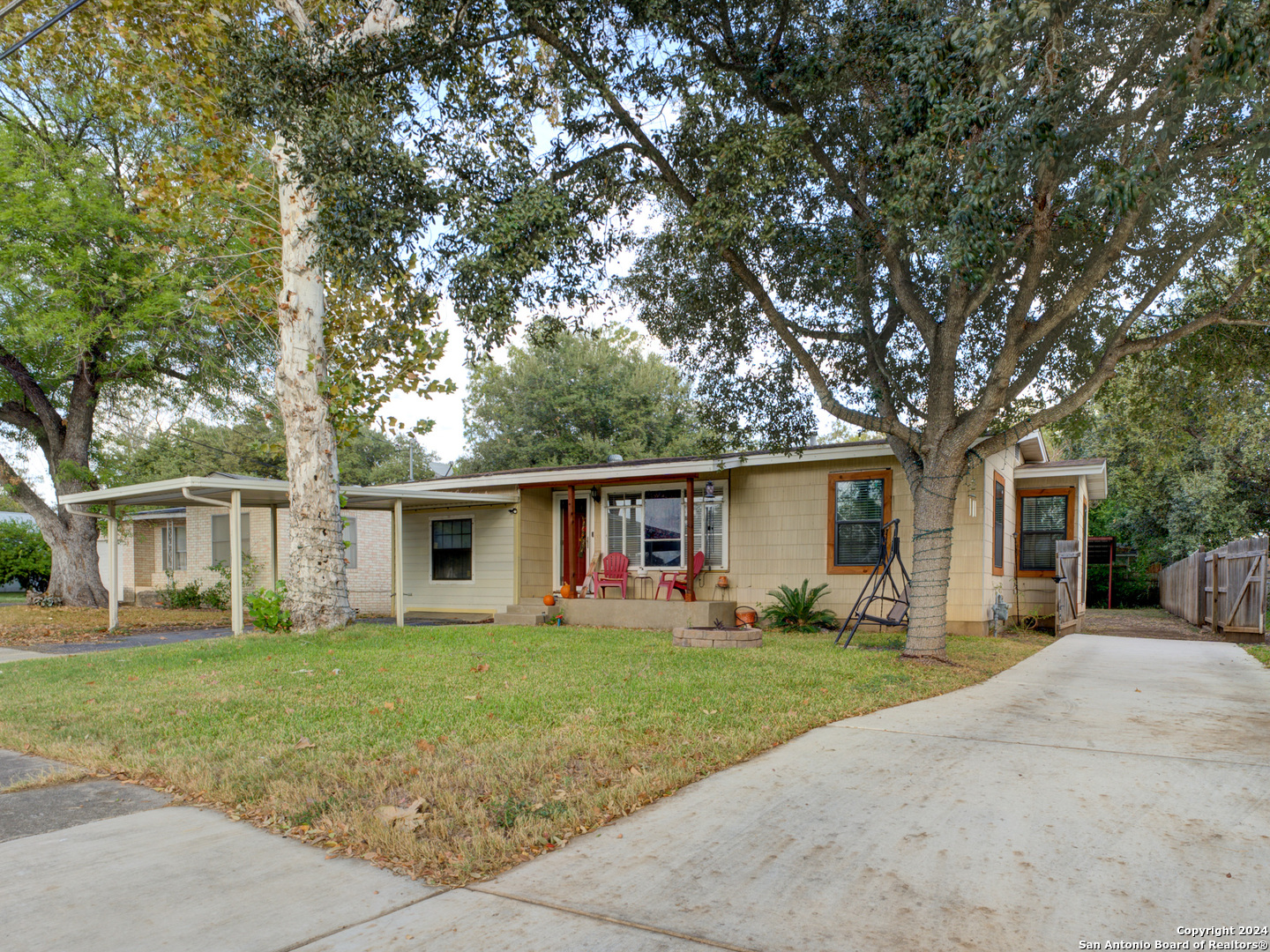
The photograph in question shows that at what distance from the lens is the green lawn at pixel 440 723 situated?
349 cm

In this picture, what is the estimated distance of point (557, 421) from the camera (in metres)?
30.5

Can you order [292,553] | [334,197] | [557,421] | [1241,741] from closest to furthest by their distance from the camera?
1. [1241,741]
2. [334,197]
3. [292,553]
4. [557,421]

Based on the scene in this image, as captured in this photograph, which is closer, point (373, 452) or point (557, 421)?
point (557, 421)

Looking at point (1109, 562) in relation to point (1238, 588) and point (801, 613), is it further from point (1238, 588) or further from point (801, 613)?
point (801, 613)

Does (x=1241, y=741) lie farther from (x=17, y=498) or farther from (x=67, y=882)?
(x=17, y=498)

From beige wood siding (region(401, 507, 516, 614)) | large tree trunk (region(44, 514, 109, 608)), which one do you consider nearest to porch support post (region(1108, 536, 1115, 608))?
beige wood siding (region(401, 507, 516, 614))

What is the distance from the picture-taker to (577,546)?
49.2ft

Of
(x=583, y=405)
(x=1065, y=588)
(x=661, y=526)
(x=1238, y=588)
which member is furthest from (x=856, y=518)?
(x=583, y=405)

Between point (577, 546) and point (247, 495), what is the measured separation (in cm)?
566

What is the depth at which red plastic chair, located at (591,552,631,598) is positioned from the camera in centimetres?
1366

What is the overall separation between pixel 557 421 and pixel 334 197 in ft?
76.4

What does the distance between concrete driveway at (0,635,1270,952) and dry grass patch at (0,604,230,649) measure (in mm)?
10885

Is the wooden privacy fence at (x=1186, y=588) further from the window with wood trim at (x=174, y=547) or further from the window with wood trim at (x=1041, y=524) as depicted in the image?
the window with wood trim at (x=174, y=547)

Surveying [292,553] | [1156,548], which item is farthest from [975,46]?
[1156,548]
